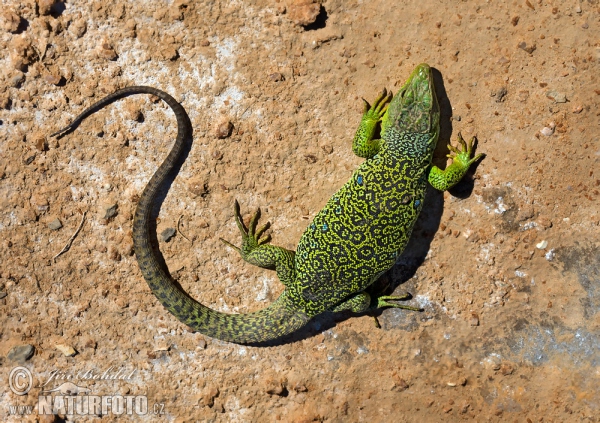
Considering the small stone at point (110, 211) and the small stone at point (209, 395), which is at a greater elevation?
the small stone at point (110, 211)

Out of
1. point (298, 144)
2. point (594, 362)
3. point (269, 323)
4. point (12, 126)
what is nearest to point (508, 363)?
point (594, 362)

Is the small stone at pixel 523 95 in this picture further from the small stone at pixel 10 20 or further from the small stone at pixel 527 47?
the small stone at pixel 10 20

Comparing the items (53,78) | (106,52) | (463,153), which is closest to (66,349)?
(53,78)

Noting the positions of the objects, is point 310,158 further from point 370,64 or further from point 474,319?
point 474,319

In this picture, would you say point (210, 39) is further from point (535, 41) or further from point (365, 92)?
point (535, 41)

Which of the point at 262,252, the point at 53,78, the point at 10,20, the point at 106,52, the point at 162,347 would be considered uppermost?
the point at 10,20

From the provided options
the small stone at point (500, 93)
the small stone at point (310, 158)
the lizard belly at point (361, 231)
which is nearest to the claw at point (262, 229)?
the lizard belly at point (361, 231)

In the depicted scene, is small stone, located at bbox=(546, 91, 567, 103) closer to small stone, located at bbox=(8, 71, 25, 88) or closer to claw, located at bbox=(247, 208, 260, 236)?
claw, located at bbox=(247, 208, 260, 236)

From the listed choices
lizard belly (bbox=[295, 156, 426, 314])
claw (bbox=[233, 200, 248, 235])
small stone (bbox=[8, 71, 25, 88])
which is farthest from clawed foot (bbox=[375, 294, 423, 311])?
small stone (bbox=[8, 71, 25, 88])

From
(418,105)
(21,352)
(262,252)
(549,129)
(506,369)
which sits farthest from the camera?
(21,352)
